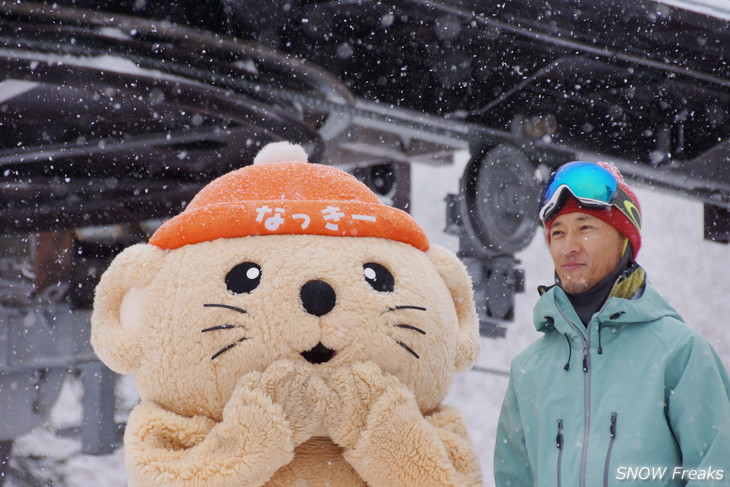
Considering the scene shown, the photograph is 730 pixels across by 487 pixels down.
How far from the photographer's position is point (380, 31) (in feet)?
16.1

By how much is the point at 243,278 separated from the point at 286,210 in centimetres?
18

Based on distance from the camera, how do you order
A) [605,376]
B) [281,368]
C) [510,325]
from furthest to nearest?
[510,325]
[605,376]
[281,368]

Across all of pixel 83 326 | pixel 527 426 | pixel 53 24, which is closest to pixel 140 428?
pixel 527 426

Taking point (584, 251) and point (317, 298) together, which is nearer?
point (317, 298)

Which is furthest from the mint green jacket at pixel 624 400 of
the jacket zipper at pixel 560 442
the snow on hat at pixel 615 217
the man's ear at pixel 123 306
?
the man's ear at pixel 123 306

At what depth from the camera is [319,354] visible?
7.20ft

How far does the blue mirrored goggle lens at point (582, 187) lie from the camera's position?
258cm

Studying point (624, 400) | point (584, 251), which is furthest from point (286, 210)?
point (624, 400)

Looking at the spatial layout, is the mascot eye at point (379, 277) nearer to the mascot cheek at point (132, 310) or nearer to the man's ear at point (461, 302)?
the man's ear at point (461, 302)

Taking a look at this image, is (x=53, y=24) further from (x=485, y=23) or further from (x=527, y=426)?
(x=527, y=426)

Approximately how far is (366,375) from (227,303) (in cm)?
33

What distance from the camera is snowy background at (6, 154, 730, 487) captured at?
360 inches

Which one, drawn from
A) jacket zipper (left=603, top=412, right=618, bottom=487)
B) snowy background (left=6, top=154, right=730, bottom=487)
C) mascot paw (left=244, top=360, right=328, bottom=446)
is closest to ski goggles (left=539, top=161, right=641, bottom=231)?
jacket zipper (left=603, top=412, right=618, bottom=487)

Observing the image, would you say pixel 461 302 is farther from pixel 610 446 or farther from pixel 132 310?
pixel 132 310
